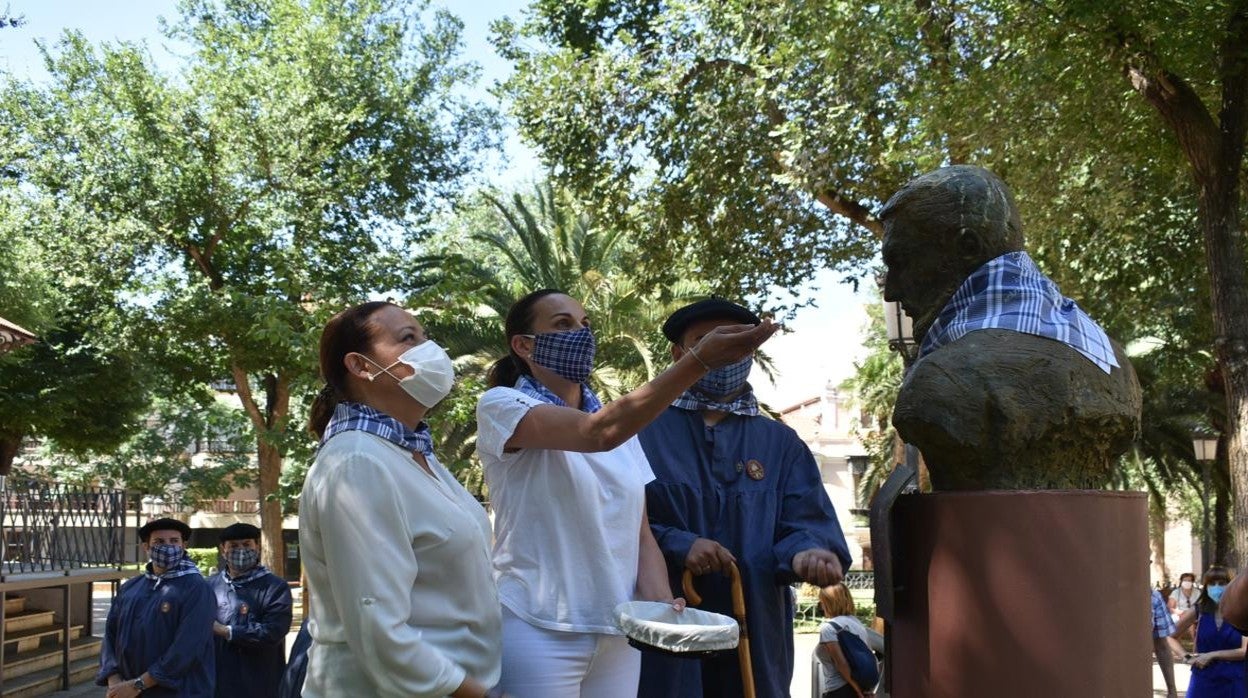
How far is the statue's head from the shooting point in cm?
389

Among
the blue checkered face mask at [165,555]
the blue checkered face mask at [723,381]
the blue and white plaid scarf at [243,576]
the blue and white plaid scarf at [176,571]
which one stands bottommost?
the blue and white plaid scarf at [243,576]

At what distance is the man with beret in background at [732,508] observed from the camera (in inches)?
165

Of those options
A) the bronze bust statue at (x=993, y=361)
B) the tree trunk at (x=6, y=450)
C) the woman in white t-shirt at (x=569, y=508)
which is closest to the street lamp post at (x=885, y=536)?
the bronze bust statue at (x=993, y=361)

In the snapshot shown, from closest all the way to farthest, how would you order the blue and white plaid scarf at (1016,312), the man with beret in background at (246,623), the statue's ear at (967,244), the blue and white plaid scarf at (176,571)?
the blue and white plaid scarf at (1016,312), the statue's ear at (967,244), the blue and white plaid scarf at (176,571), the man with beret in background at (246,623)

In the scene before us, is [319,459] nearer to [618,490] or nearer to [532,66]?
[618,490]

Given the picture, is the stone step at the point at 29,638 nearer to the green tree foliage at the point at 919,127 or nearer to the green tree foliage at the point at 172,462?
the green tree foliage at the point at 919,127

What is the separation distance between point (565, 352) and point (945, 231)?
1198mm

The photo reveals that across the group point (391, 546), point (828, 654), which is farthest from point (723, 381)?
point (828, 654)

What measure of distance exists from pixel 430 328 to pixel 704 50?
7454 millimetres

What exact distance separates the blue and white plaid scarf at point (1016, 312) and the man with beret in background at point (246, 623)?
18.8ft

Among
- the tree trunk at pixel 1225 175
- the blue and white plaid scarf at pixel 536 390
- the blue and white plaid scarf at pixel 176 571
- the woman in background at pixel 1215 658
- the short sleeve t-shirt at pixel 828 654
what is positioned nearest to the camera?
the blue and white plaid scarf at pixel 536 390

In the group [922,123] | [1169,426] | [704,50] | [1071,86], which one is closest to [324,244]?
A: [704,50]

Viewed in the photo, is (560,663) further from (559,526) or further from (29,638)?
(29,638)

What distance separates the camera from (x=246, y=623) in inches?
332
